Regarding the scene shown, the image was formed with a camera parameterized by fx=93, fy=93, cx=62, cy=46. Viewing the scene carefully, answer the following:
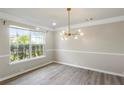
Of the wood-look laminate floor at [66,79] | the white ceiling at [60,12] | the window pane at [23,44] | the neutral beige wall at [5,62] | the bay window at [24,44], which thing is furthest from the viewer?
the window pane at [23,44]

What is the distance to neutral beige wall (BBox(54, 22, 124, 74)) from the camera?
3994 millimetres

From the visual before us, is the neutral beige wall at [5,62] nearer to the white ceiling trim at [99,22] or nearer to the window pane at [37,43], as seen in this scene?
the window pane at [37,43]

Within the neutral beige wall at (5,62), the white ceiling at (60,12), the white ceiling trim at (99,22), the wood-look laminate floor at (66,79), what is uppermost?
the white ceiling at (60,12)

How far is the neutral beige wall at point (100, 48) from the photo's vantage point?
13.1ft

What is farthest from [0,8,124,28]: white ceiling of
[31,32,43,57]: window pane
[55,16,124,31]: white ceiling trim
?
[31,32,43,57]: window pane

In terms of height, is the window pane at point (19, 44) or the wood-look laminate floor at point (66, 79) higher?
the window pane at point (19, 44)

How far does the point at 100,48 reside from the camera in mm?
4535

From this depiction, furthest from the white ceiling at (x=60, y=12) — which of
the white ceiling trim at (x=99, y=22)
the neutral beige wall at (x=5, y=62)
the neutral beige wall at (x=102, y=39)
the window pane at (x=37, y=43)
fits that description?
the window pane at (x=37, y=43)

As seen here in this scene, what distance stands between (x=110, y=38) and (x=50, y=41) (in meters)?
3.71

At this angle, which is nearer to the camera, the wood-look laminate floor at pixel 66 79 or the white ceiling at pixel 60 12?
the white ceiling at pixel 60 12

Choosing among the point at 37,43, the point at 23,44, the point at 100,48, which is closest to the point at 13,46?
the point at 23,44

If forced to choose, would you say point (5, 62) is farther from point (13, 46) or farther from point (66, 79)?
point (66, 79)

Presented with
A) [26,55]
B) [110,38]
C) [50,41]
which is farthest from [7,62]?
[110,38]

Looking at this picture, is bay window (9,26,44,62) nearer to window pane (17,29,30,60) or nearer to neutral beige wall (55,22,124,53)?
window pane (17,29,30,60)
